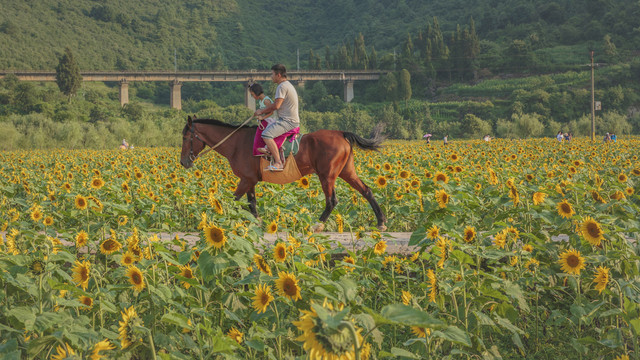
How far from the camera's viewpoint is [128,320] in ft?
9.66

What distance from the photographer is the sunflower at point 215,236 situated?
370cm

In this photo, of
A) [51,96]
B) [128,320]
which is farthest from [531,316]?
[51,96]

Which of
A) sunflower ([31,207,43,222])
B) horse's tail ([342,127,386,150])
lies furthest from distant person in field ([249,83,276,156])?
sunflower ([31,207,43,222])

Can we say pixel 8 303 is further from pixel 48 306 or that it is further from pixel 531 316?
pixel 531 316

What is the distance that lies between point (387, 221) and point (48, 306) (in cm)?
659

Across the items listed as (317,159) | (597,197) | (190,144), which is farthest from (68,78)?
(597,197)

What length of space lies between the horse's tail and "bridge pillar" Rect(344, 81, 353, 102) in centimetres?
12680

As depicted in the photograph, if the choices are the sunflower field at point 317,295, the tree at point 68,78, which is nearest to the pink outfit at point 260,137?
the sunflower field at point 317,295

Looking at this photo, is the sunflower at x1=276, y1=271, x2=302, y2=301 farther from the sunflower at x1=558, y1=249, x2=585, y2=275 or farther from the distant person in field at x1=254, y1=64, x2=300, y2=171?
the distant person in field at x1=254, y1=64, x2=300, y2=171

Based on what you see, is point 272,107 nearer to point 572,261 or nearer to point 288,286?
point 572,261

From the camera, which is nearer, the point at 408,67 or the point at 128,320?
the point at 128,320

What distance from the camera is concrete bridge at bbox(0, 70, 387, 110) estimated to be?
111856 millimetres

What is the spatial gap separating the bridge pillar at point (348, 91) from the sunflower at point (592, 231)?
434 ft

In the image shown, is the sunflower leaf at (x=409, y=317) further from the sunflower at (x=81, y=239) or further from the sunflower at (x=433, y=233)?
the sunflower at (x=81, y=239)
